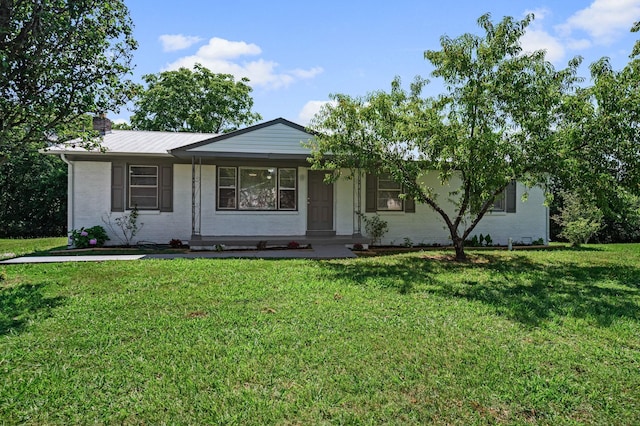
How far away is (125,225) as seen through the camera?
1181 cm

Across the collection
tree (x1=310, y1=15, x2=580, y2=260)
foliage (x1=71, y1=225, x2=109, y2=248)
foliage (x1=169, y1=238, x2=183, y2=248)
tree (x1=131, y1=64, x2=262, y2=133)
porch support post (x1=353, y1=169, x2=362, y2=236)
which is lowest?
foliage (x1=169, y1=238, x2=183, y2=248)

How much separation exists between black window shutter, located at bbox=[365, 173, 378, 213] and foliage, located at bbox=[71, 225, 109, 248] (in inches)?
325

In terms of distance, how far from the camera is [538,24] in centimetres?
821

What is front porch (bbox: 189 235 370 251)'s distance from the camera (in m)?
11.2

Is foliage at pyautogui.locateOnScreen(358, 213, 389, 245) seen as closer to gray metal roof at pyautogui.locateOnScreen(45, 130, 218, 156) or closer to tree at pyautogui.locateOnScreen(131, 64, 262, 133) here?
gray metal roof at pyautogui.locateOnScreen(45, 130, 218, 156)

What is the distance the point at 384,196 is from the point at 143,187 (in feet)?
25.6

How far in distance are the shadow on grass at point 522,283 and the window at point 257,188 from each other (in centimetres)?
410

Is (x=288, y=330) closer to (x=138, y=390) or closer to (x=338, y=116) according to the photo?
(x=138, y=390)

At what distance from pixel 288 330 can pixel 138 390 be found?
1727mm

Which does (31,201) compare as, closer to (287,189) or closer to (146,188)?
(146,188)

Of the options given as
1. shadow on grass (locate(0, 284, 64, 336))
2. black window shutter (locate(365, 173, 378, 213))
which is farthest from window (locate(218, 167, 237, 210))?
shadow on grass (locate(0, 284, 64, 336))

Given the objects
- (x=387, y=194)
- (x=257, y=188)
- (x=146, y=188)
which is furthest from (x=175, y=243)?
(x=387, y=194)

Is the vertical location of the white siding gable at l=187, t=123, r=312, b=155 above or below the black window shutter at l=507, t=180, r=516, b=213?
above

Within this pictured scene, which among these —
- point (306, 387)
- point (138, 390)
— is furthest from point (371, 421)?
point (138, 390)
